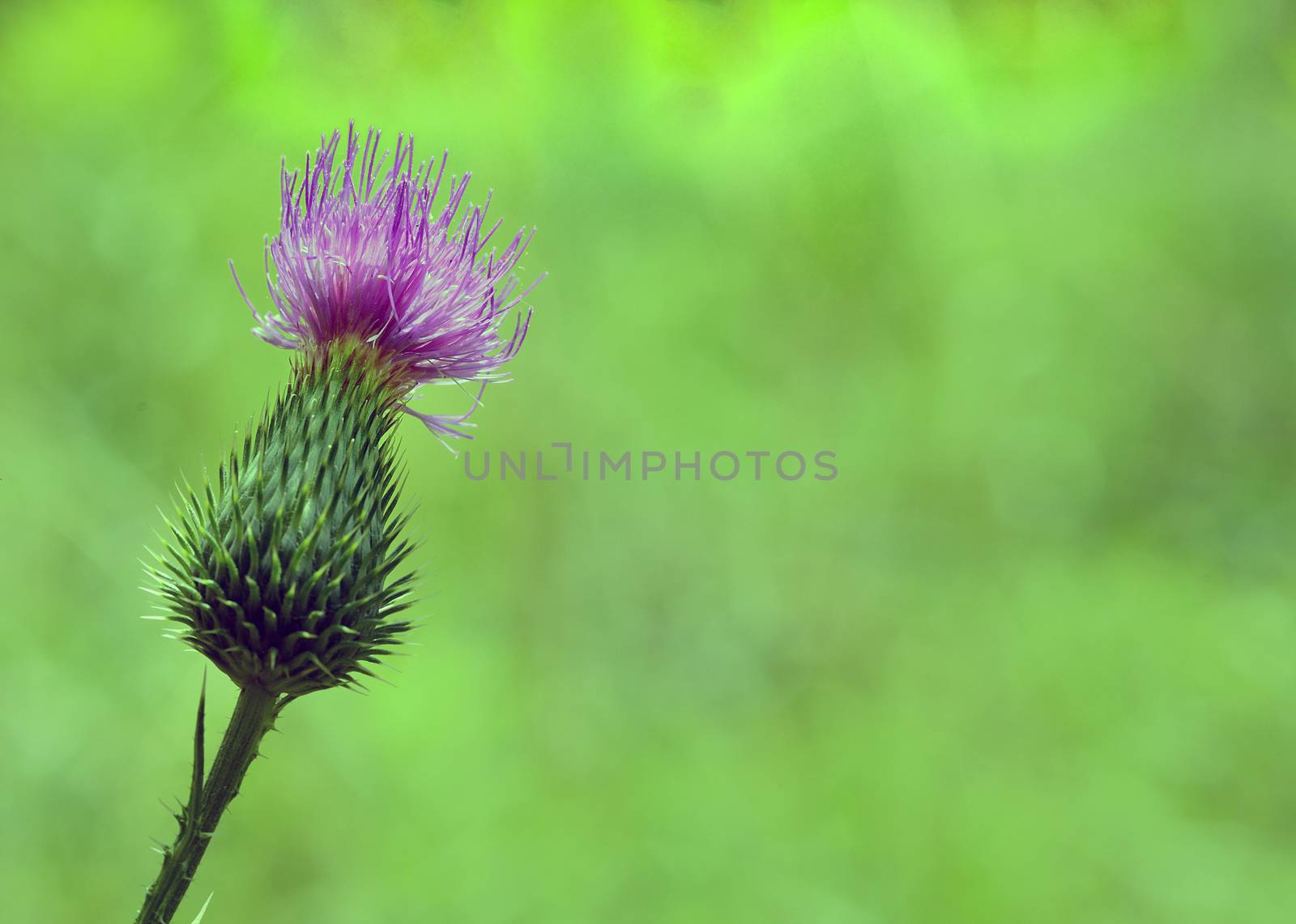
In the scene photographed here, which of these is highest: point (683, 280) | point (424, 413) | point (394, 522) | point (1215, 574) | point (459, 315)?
point (683, 280)

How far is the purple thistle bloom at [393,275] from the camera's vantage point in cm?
237

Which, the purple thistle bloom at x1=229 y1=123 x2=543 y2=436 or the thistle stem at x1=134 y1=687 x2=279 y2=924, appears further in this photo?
the purple thistle bloom at x1=229 y1=123 x2=543 y2=436

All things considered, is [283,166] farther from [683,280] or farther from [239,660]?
[683,280]

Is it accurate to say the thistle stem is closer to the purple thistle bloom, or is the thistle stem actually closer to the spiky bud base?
the spiky bud base

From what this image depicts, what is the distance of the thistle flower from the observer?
2094 mm

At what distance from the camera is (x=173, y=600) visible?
2168 millimetres

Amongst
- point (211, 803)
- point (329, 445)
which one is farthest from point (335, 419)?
point (211, 803)

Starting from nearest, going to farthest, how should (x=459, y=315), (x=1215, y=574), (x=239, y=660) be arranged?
(x=239, y=660) → (x=459, y=315) → (x=1215, y=574)

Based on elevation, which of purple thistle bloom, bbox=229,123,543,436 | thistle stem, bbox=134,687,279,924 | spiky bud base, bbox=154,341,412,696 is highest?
purple thistle bloom, bbox=229,123,543,436

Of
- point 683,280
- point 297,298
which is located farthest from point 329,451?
point 683,280

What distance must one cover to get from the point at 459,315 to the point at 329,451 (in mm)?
461

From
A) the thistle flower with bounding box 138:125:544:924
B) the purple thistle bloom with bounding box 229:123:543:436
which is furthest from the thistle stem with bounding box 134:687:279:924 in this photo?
the purple thistle bloom with bounding box 229:123:543:436

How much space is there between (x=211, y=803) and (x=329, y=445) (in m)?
0.80

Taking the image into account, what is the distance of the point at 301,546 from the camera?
2137 mm
